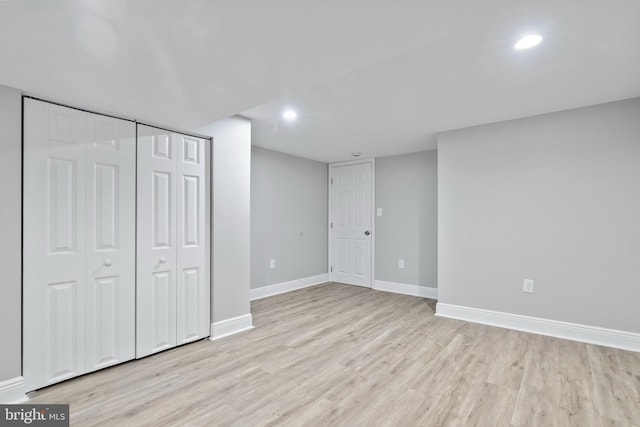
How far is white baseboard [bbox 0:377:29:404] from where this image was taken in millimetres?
1771

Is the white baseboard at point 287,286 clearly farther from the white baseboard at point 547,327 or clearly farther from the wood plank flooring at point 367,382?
the white baseboard at point 547,327

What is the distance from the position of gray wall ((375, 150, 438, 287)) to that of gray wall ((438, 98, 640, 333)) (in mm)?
837

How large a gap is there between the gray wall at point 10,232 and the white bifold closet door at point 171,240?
685mm

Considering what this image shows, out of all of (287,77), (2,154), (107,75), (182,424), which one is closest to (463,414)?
(182,424)

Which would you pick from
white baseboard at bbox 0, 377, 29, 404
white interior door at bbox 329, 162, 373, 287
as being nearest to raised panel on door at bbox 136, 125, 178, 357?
white baseboard at bbox 0, 377, 29, 404

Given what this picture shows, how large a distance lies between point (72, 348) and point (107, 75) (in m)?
1.83

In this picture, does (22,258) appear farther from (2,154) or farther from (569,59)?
(569,59)

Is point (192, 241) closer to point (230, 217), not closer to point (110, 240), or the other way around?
point (230, 217)

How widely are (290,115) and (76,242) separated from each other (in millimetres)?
2076

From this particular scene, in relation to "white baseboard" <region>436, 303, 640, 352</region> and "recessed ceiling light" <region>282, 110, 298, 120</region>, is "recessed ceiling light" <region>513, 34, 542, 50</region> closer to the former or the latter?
"recessed ceiling light" <region>282, 110, 298, 120</region>

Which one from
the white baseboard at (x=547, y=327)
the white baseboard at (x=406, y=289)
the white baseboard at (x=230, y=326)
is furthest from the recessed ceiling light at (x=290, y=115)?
the white baseboard at (x=406, y=289)

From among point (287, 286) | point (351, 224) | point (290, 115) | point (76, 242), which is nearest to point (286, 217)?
point (287, 286)

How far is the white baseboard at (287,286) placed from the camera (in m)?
4.31

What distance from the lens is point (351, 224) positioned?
532 centimetres
